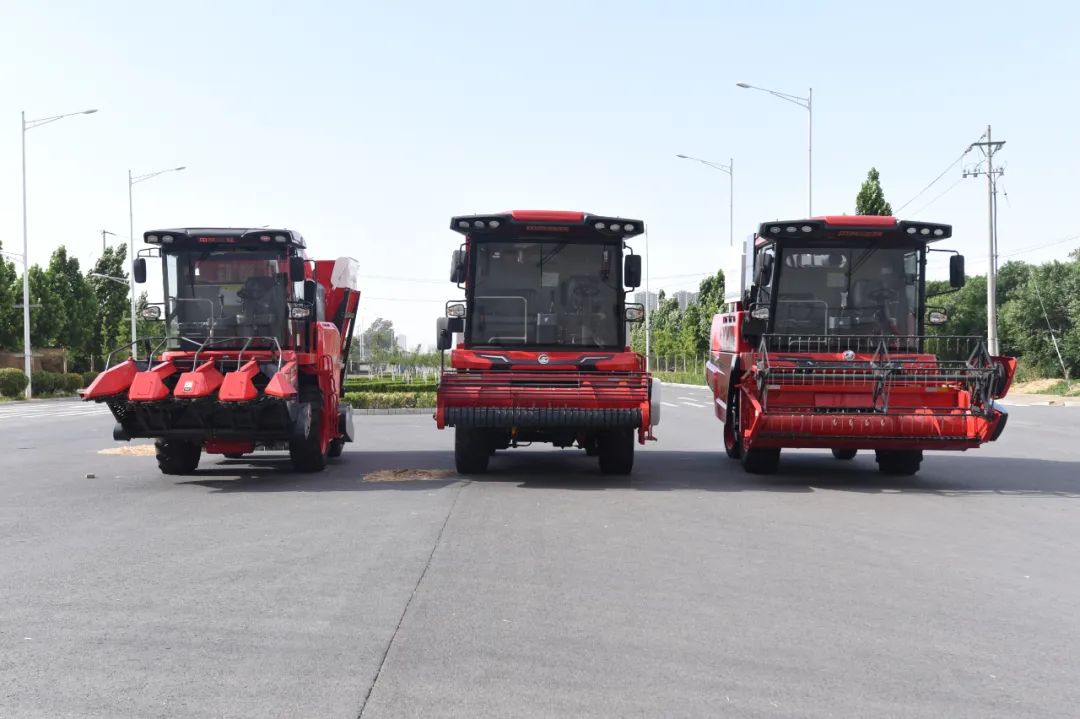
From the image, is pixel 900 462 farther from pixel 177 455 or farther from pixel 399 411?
pixel 399 411

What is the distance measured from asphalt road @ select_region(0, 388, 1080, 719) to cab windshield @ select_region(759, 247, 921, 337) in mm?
2166

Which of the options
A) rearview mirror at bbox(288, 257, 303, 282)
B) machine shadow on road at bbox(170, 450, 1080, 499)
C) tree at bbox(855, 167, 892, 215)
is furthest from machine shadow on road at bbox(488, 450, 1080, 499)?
tree at bbox(855, 167, 892, 215)

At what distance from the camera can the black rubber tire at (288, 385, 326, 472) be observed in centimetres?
1384

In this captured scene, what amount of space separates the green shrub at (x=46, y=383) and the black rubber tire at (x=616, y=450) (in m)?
44.4

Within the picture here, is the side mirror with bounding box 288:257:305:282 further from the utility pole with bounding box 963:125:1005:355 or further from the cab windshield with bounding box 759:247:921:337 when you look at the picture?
the utility pole with bounding box 963:125:1005:355

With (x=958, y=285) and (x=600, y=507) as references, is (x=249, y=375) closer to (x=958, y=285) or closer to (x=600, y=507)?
(x=600, y=507)

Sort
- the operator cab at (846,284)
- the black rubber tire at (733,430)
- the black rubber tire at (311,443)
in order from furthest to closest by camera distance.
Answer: the black rubber tire at (733,430) → the black rubber tire at (311,443) → the operator cab at (846,284)

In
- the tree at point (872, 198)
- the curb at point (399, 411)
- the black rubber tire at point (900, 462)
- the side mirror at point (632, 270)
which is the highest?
the tree at point (872, 198)

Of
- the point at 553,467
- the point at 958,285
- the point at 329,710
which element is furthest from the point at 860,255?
the point at 329,710

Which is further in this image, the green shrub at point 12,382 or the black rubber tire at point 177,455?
the green shrub at point 12,382

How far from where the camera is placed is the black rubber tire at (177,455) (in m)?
13.8

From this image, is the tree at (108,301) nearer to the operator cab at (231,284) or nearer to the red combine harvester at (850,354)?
the operator cab at (231,284)

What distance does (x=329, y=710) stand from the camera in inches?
176

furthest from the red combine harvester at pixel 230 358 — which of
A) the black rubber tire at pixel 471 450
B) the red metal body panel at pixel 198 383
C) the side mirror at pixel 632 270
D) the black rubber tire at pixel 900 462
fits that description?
the black rubber tire at pixel 900 462
